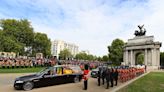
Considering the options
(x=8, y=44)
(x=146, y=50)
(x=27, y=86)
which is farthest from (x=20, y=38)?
(x=27, y=86)

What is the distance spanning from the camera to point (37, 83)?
14.3 meters

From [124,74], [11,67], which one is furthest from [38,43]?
[124,74]

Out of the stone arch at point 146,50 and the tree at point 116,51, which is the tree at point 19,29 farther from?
the tree at point 116,51

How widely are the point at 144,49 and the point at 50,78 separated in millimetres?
58852

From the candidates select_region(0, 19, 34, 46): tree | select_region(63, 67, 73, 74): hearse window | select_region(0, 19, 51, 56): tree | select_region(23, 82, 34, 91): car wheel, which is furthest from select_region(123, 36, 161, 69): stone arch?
select_region(23, 82, 34, 91): car wheel

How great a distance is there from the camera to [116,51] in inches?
3666

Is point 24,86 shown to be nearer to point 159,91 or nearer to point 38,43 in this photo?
point 159,91

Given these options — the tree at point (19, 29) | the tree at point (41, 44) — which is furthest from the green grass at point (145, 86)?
the tree at point (41, 44)

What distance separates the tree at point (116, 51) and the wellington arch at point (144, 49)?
15440 millimetres

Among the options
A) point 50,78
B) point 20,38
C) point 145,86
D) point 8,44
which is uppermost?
point 20,38

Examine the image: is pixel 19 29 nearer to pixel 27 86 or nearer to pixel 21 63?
pixel 21 63

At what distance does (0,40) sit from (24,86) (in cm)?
5113

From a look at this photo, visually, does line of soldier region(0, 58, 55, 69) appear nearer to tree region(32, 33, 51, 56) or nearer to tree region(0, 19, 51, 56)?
tree region(0, 19, 51, 56)

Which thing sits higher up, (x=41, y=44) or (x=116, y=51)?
(x=41, y=44)
